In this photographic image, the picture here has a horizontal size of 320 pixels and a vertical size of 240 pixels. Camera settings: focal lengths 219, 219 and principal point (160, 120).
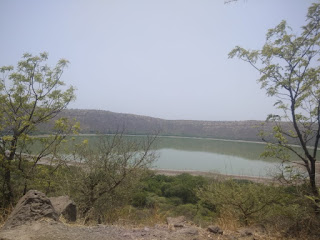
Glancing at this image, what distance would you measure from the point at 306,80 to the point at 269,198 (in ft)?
15.0

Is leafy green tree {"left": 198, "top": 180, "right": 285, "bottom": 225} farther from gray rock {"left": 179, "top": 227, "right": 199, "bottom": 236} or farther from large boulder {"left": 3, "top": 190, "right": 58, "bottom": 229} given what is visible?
large boulder {"left": 3, "top": 190, "right": 58, "bottom": 229}

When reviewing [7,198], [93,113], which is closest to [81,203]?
[7,198]

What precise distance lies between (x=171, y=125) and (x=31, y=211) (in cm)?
9071

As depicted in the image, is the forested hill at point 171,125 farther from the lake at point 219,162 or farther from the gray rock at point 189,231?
the gray rock at point 189,231

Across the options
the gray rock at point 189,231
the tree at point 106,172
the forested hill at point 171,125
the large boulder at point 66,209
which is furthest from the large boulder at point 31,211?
the forested hill at point 171,125

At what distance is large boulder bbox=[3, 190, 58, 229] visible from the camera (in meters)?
4.11

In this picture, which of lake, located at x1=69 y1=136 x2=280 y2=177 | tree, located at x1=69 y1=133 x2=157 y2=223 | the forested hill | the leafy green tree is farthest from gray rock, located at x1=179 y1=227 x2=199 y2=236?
the forested hill

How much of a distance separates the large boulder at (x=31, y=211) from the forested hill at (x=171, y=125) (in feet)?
233

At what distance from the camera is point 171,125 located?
311 ft

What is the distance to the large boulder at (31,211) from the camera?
4105 mm

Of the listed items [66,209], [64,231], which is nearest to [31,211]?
[64,231]

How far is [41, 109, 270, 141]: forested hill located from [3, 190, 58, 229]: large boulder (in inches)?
2799

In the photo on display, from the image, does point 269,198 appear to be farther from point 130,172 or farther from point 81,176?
point 81,176

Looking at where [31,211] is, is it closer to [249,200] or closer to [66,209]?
[66,209]
